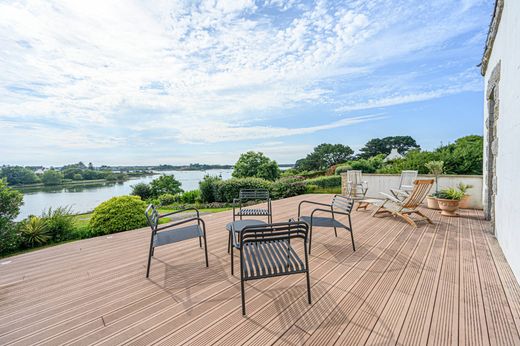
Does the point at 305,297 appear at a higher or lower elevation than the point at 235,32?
lower

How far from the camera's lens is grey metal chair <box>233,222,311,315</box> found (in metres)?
1.65

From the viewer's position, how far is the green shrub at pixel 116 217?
4.38 metres

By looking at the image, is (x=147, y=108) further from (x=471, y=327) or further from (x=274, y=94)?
(x=471, y=327)

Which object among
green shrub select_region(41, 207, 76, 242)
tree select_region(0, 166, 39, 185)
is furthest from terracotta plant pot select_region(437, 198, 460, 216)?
tree select_region(0, 166, 39, 185)

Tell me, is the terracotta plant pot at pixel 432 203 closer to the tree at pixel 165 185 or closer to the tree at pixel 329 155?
the tree at pixel 165 185

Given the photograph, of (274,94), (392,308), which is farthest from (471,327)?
(274,94)

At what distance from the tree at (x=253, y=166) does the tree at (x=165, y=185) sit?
851cm

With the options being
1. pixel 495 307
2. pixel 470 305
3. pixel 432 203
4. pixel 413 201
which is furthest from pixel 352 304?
pixel 432 203

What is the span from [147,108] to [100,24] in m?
4.25

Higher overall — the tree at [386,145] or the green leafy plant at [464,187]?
the tree at [386,145]

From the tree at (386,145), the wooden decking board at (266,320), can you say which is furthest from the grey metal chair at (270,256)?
the tree at (386,145)

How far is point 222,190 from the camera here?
34.8 feet

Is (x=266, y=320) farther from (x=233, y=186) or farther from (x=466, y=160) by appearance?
(x=466, y=160)

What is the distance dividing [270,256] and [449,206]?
4995 mm
